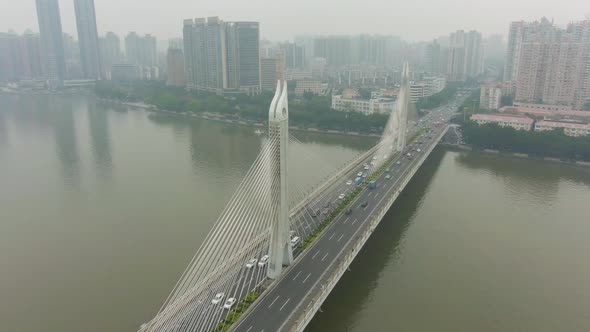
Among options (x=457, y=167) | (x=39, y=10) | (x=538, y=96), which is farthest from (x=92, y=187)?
(x=39, y=10)

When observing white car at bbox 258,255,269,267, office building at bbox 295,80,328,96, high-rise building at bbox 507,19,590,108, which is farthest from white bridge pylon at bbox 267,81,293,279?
office building at bbox 295,80,328,96

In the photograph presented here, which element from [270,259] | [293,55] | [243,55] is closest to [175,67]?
[243,55]

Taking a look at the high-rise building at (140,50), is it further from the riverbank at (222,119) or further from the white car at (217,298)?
the white car at (217,298)

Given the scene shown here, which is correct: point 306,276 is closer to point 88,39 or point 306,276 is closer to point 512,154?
point 512,154

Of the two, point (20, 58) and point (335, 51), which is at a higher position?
point (335, 51)

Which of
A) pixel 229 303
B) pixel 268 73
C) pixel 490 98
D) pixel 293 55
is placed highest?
pixel 293 55

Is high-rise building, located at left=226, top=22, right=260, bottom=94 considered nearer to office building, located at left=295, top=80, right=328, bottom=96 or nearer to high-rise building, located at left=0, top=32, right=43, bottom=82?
office building, located at left=295, top=80, right=328, bottom=96
